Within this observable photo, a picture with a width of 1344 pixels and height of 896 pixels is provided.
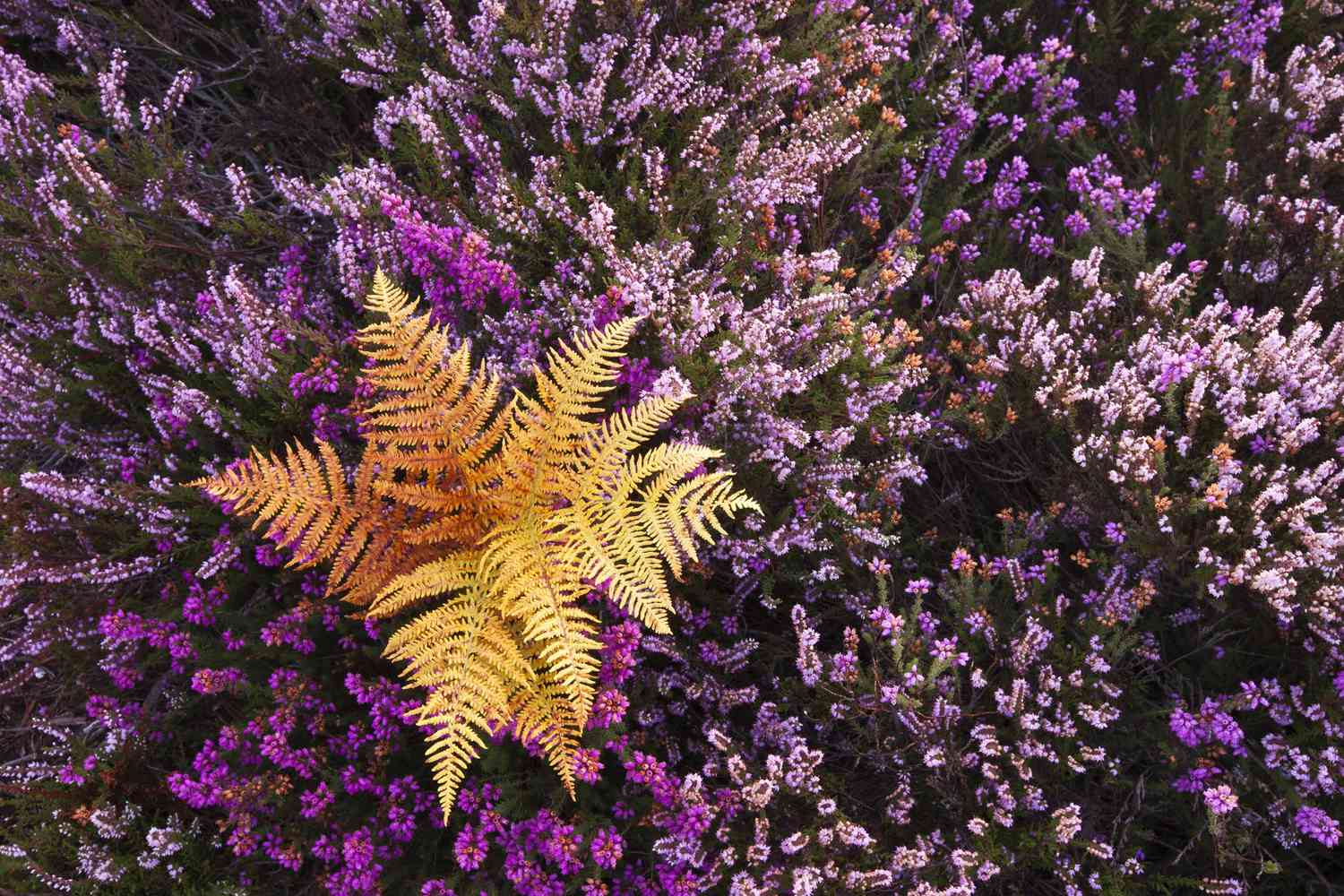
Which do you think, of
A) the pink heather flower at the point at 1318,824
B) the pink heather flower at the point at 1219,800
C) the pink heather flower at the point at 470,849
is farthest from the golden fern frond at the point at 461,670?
the pink heather flower at the point at 1318,824

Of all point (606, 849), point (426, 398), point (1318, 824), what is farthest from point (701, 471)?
point (1318, 824)

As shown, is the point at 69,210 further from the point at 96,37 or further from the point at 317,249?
the point at 96,37

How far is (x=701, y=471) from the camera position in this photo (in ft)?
7.82

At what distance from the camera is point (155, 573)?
270cm

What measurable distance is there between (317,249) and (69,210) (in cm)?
73

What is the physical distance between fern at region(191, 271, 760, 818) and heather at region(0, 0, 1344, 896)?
0.18m

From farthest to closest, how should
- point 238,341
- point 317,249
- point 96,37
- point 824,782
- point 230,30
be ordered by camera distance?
point 230,30
point 96,37
point 317,249
point 238,341
point 824,782

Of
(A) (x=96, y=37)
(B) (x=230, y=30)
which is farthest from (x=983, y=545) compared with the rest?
(A) (x=96, y=37)

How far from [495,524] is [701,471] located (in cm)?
→ 62

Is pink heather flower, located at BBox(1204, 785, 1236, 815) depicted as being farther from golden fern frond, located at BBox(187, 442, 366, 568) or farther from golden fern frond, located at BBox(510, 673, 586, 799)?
golden fern frond, located at BBox(187, 442, 366, 568)

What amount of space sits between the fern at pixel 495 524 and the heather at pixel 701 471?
183mm

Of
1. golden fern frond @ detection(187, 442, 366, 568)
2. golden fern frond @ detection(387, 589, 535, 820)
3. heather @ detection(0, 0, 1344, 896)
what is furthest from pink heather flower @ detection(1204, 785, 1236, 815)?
golden fern frond @ detection(187, 442, 366, 568)

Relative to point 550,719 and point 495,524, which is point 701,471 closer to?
point 495,524

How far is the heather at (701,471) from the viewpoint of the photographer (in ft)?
7.60
